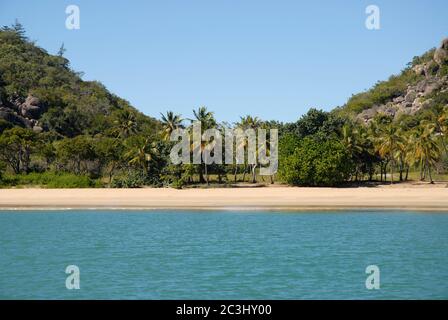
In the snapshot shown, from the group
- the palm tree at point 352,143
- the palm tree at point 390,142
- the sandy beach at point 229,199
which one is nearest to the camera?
the sandy beach at point 229,199

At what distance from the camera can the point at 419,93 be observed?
158750 mm

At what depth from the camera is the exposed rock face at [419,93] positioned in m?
151

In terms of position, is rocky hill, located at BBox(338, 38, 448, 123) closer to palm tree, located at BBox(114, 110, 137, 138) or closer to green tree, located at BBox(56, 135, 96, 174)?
palm tree, located at BBox(114, 110, 137, 138)

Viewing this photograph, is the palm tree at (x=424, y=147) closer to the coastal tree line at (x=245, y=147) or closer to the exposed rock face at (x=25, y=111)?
the coastal tree line at (x=245, y=147)

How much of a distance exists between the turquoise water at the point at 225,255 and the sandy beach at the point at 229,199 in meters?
4.88

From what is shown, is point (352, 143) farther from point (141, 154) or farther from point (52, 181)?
point (52, 181)

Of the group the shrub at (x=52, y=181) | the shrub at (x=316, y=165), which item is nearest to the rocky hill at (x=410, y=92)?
the shrub at (x=316, y=165)

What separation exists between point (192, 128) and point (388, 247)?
50.8m

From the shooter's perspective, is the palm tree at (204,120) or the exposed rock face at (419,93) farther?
the exposed rock face at (419,93)

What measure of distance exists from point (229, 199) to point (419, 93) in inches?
4436

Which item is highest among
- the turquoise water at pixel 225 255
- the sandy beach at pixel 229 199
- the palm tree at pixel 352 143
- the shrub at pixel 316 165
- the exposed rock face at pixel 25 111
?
the exposed rock face at pixel 25 111

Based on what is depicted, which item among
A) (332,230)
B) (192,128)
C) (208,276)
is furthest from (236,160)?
(208,276)

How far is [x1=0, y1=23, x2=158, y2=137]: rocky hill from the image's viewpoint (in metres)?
119

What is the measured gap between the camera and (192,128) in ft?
268
